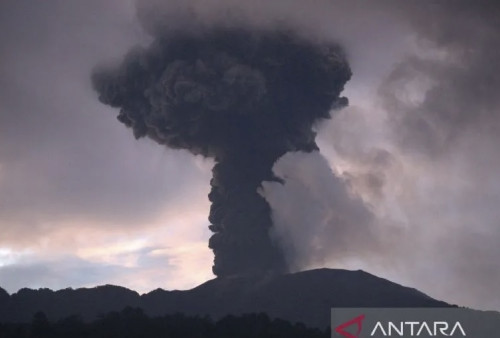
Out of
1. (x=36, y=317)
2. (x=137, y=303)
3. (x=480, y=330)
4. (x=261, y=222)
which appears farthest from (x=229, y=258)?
(x=480, y=330)

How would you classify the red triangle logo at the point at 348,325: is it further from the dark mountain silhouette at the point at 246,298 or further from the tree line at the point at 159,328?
the dark mountain silhouette at the point at 246,298

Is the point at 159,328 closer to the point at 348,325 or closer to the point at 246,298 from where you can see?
the point at 246,298

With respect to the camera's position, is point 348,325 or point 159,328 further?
point 159,328

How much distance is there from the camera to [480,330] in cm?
11931

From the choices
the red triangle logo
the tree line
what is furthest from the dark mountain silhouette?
the red triangle logo

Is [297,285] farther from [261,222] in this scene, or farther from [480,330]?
[480,330]

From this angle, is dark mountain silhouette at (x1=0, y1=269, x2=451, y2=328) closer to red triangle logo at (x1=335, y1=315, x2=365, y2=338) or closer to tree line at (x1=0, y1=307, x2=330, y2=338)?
tree line at (x1=0, y1=307, x2=330, y2=338)

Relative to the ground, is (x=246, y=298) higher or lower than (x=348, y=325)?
higher

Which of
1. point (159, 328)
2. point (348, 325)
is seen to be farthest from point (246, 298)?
point (348, 325)

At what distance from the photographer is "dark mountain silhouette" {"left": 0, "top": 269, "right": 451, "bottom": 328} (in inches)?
5276

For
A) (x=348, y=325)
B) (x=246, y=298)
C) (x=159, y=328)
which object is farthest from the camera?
(x=246, y=298)

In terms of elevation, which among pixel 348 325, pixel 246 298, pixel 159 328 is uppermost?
pixel 246 298

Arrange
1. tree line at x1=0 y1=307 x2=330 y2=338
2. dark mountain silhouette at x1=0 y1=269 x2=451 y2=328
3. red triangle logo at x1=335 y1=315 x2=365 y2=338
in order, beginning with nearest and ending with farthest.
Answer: red triangle logo at x1=335 y1=315 x2=365 y2=338 → tree line at x1=0 y1=307 x2=330 y2=338 → dark mountain silhouette at x1=0 y1=269 x2=451 y2=328

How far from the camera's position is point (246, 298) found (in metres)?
134
